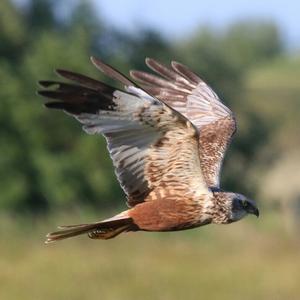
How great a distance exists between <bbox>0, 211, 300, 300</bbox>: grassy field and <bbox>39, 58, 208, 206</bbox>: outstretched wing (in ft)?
22.6

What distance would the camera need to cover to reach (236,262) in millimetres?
16172

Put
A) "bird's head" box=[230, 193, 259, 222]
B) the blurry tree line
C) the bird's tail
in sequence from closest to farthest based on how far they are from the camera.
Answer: the bird's tail
"bird's head" box=[230, 193, 259, 222]
the blurry tree line

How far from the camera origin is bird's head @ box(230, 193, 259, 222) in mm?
6758

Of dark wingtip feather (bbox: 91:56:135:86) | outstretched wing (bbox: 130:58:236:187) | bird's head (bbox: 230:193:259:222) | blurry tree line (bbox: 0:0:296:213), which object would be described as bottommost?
blurry tree line (bbox: 0:0:296:213)

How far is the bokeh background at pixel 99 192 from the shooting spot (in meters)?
14.7

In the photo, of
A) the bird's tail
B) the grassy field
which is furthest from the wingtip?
the grassy field

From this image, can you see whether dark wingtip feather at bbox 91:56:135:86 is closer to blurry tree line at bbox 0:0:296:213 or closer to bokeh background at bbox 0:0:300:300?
bokeh background at bbox 0:0:300:300

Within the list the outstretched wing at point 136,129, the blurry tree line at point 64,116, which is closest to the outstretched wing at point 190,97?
the outstretched wing at point 136,129

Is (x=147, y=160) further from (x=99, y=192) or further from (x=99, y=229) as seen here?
(x=99, y=192)

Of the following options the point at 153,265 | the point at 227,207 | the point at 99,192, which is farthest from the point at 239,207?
the point at 99,192

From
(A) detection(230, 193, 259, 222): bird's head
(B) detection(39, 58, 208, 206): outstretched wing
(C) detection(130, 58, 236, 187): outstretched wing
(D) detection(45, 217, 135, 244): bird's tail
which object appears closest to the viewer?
(B) detection(39, 58, 208, 206): outstretched wing

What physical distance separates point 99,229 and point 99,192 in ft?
53.8

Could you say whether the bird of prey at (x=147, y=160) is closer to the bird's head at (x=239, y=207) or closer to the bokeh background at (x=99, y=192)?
the bird's head at (x=239, y=207)

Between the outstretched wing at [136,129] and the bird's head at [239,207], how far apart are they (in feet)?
0.51
